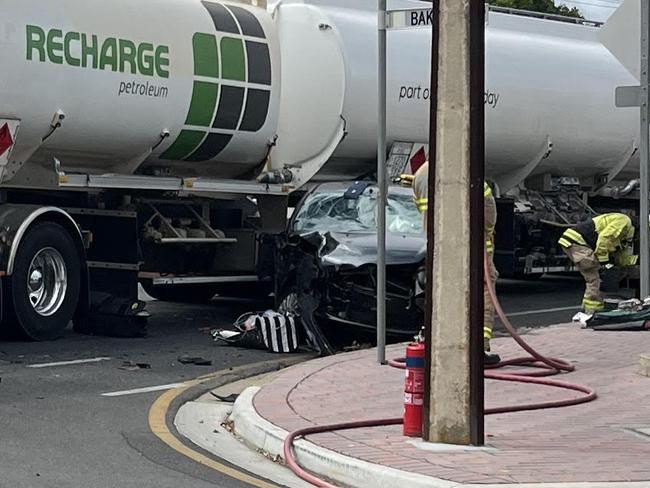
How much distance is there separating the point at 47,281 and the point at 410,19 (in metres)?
4.78

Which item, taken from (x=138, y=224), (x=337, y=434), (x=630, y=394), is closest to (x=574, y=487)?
(x=337, y=434)

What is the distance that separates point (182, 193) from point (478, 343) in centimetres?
734

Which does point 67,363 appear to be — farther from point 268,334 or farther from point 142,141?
point 142,141

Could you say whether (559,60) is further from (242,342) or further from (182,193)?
(242,342)

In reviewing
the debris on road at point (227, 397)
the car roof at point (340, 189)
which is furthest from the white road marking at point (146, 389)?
the car roof at point (340, 189)

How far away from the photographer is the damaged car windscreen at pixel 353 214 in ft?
44.1

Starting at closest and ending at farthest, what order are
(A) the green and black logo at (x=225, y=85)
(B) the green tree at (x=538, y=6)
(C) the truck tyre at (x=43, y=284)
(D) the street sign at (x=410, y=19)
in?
(D) the street sign at (x=410, y=19) < (C) the truck tyre at (x=43, y=284) < (A) the green and black logo at (x=225, y=85) < (B) the green tree at (x=538, y=6)

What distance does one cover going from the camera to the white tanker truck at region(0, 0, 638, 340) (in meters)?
12.3

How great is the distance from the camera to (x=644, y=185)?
1233cm

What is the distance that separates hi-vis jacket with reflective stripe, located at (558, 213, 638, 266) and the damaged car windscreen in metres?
1.95

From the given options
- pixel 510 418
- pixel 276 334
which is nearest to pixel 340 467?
pixel 510 418

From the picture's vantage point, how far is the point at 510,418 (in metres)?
8.67

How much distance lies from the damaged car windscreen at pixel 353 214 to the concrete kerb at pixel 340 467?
16.2 feet

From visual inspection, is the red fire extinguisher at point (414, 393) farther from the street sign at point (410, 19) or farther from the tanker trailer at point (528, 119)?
the tanker trailer at point (528, 119)
